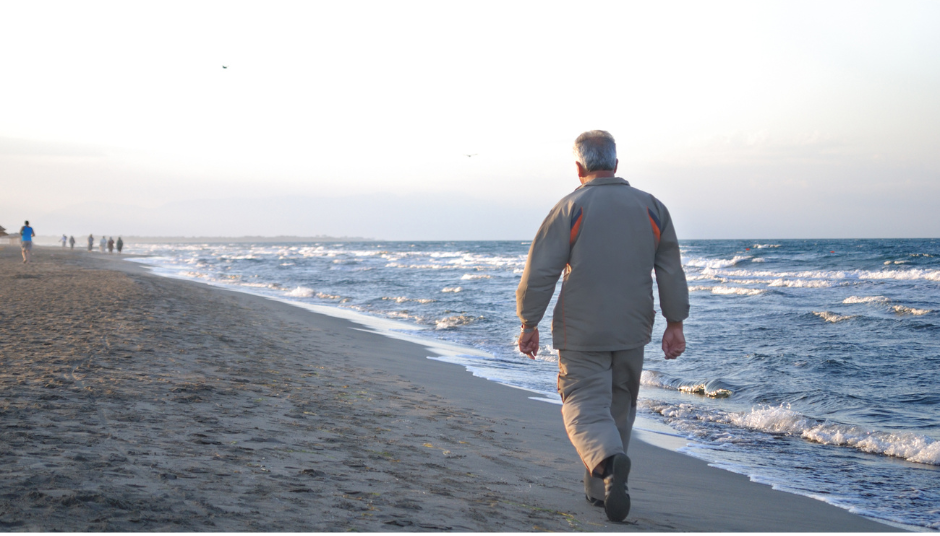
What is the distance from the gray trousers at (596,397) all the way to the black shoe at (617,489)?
72mm

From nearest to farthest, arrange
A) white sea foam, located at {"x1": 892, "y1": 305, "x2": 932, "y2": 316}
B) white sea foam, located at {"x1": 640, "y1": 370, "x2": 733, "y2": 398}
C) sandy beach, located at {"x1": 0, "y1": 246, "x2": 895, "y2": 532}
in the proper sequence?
1. sandy beach, located at {"x1": 0, "y1": 246, "x2": 895, "y2": 532}
2. white sea foam, located at {"x1": 640, "y1": 370, "x2": 733, "y2": 398}
3. white sea foam, located at {"x1": 892, "y1": 305, "x2": 932, "y2": 316}

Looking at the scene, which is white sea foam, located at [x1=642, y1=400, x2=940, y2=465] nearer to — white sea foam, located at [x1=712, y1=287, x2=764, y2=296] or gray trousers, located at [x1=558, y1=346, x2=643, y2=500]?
gray trousers, located at [x1=558, y1=346, x2=643, y2=500]

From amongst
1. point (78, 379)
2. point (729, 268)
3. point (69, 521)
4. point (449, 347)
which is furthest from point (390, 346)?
point (729, 268)

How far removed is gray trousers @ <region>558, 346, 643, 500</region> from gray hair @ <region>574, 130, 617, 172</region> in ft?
3.22

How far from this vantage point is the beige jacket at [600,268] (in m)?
3.00

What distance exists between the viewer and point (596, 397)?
306cm

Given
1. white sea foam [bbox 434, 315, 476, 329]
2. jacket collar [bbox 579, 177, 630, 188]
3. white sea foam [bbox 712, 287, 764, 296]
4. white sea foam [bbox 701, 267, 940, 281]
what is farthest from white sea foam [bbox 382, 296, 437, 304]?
white sea foam [bbox 701, 267, 940, 281]

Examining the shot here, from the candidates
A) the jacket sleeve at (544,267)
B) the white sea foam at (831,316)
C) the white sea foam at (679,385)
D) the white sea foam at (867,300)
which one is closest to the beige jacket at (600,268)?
the jacket sleeve at (544,267)

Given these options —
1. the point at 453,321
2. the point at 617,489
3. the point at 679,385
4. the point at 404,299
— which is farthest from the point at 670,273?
the point at 404,299

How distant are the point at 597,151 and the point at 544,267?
72 centimetres

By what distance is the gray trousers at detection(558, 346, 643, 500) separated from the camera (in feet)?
9.80

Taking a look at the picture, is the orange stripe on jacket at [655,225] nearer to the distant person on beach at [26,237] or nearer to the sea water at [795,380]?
the sea water at [795,380]

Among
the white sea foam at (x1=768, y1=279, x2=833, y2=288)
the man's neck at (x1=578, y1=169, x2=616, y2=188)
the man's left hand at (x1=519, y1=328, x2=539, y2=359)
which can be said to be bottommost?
the white sea foam at (x1=768, y1=279, x2=833, y2=288)

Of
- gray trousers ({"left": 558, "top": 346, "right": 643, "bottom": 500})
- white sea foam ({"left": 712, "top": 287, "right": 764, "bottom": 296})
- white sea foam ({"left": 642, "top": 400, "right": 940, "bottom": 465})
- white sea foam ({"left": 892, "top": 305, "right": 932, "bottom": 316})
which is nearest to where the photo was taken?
gray trousers ({"left": 558, "top": 346, "right": 643, "bottom": 500})
